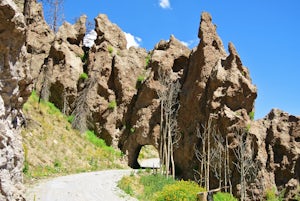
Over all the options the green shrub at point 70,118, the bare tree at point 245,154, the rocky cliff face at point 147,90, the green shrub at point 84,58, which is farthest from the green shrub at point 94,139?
→ the bare tree at point 245,154

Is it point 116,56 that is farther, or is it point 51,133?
point 116,56

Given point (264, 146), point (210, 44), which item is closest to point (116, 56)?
point (210, 44)

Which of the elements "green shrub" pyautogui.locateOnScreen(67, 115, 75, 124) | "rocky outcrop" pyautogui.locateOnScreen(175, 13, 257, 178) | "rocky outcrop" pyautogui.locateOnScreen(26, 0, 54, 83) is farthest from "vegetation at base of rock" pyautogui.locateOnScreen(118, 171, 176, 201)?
"rocky outcrop" pyautogui.locateOnScreen(26, 0, 54, 83)

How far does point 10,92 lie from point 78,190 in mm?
11675

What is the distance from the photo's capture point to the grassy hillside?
22.9 metres

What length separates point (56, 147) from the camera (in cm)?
2686

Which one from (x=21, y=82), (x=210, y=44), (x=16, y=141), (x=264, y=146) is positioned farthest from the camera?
(x=210, y=44)

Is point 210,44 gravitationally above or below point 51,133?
above

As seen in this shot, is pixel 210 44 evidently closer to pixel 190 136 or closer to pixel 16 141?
pixel 190 136

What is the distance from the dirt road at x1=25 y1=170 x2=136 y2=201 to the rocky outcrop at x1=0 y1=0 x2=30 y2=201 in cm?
743

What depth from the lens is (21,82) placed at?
7.17 metres

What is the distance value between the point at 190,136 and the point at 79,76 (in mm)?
14102

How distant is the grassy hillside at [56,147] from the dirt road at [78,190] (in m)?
1.91

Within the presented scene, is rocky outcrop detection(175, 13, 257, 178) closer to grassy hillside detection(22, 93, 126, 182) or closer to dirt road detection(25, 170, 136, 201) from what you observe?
grassy hillside detection(22, 93, 126, 182)
